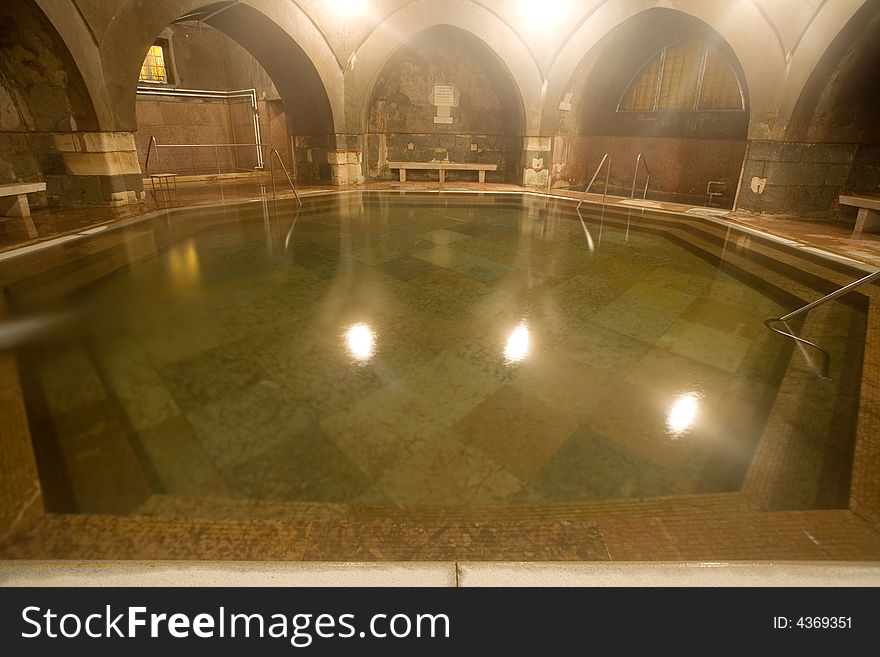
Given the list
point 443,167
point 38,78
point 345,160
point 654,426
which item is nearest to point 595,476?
point 654,426

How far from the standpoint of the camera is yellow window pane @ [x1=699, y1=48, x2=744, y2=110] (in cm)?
830

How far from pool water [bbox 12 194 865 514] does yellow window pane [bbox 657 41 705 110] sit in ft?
19.3

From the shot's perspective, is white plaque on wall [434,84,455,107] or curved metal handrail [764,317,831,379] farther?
white plaque on wall [434,84,455,107]

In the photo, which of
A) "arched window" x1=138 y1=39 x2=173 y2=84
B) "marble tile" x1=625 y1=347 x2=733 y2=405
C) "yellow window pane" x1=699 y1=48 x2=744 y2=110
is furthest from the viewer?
"arched window" x1=138 y1=39 x2=173 y2=84

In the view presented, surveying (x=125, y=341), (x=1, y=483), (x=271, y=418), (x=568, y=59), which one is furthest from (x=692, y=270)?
(x=568, y=59)

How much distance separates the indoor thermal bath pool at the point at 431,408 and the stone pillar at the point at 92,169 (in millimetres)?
3071

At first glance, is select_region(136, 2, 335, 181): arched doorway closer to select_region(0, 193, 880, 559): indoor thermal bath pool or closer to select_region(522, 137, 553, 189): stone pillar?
select_region(522, 137, 553, 189): stone pillar

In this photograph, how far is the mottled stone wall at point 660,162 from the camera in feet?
27.9

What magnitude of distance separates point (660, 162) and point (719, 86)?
1588 mm

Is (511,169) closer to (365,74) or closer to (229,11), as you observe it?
(365,74)

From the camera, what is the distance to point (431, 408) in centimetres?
225

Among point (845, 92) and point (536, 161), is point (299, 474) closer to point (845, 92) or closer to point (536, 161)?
point (845, 92)

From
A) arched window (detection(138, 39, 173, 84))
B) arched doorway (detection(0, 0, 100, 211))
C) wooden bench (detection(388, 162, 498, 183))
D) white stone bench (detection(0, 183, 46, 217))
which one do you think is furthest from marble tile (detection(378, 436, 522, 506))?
arched window (detection(138, 39, 173, 84))

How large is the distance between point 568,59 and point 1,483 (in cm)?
1066
